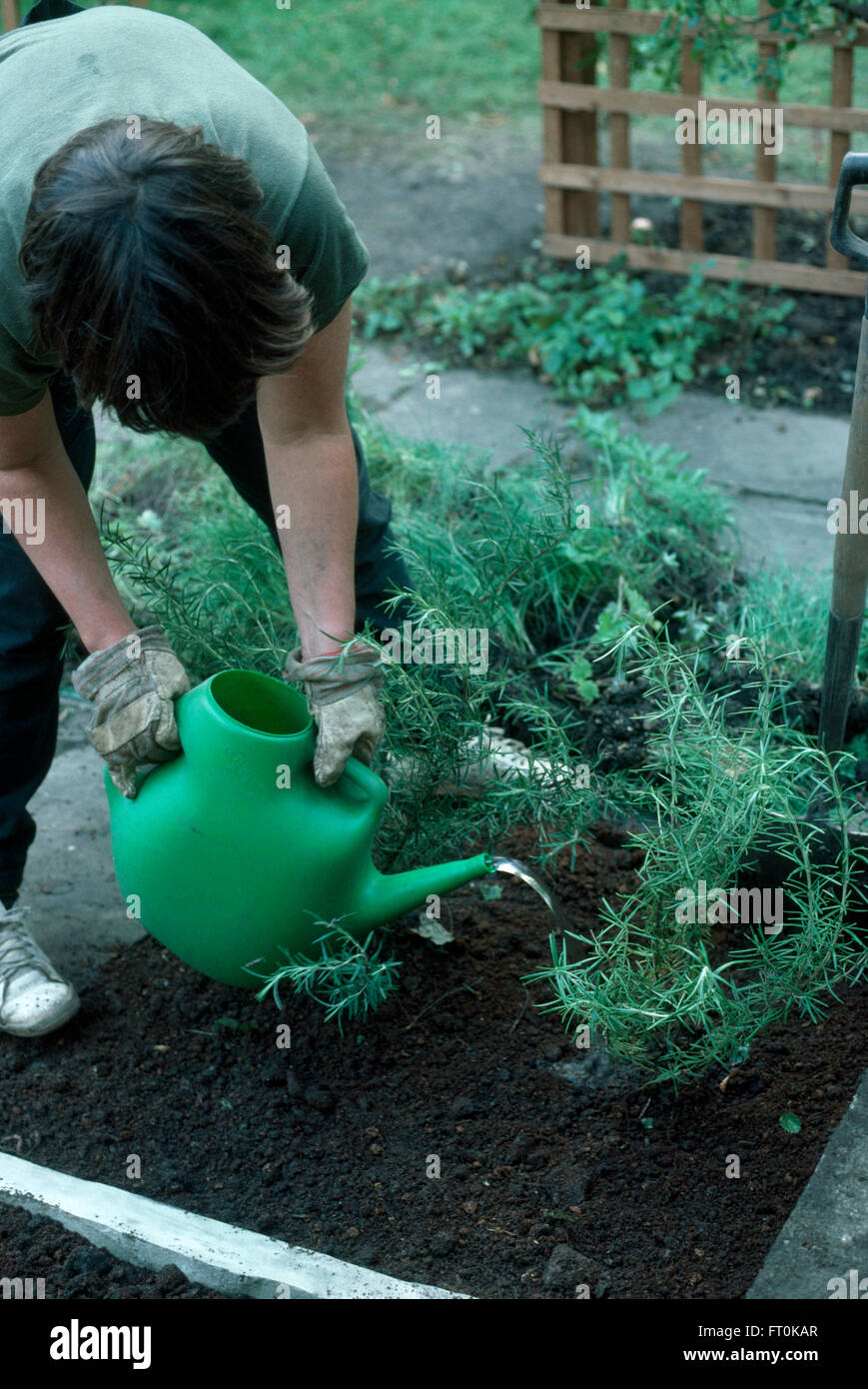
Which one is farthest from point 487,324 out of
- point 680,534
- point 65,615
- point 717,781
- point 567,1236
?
point 567,1236

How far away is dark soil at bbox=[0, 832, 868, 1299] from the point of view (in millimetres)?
1897

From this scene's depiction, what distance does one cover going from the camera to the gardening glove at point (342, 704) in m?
1.95

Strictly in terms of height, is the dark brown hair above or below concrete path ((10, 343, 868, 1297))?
above

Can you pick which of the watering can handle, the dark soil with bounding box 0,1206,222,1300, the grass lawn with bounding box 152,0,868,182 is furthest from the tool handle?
the grass lawn with bounding box 152,0,868,182

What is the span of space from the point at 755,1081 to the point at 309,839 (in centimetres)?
81

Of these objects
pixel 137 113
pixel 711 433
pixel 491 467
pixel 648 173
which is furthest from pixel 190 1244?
pixel 648 173

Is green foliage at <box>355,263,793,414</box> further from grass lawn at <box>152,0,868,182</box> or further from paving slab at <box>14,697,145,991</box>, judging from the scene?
paving slab at <box>14,697,145,991</box>

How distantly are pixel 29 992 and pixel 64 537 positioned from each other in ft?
2.71

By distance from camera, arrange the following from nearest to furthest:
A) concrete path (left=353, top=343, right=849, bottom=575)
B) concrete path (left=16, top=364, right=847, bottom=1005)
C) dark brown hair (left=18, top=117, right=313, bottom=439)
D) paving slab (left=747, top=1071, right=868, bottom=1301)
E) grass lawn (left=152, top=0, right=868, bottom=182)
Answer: dark brown hair (left=18, top=117, right=313, bottom=439) → paving slab (left=747, top=1071, right=868, bottom=1301) → concrete path (left=16, top=364, right=847, bottom=1005) → concrete path (left=353, top=343, right=849, bottom=575) → grass lawn (left=152, top=0, right=868, bottom=182)

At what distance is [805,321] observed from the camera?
4.67m

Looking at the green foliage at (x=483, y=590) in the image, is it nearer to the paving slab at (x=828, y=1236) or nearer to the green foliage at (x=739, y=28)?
the paving slab at (x=828, y=1236)

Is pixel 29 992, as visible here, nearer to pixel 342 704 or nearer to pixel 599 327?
pixel 342 704

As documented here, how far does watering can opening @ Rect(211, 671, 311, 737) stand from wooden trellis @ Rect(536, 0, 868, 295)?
3.30m

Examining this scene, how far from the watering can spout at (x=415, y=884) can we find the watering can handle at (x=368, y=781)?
125mm
